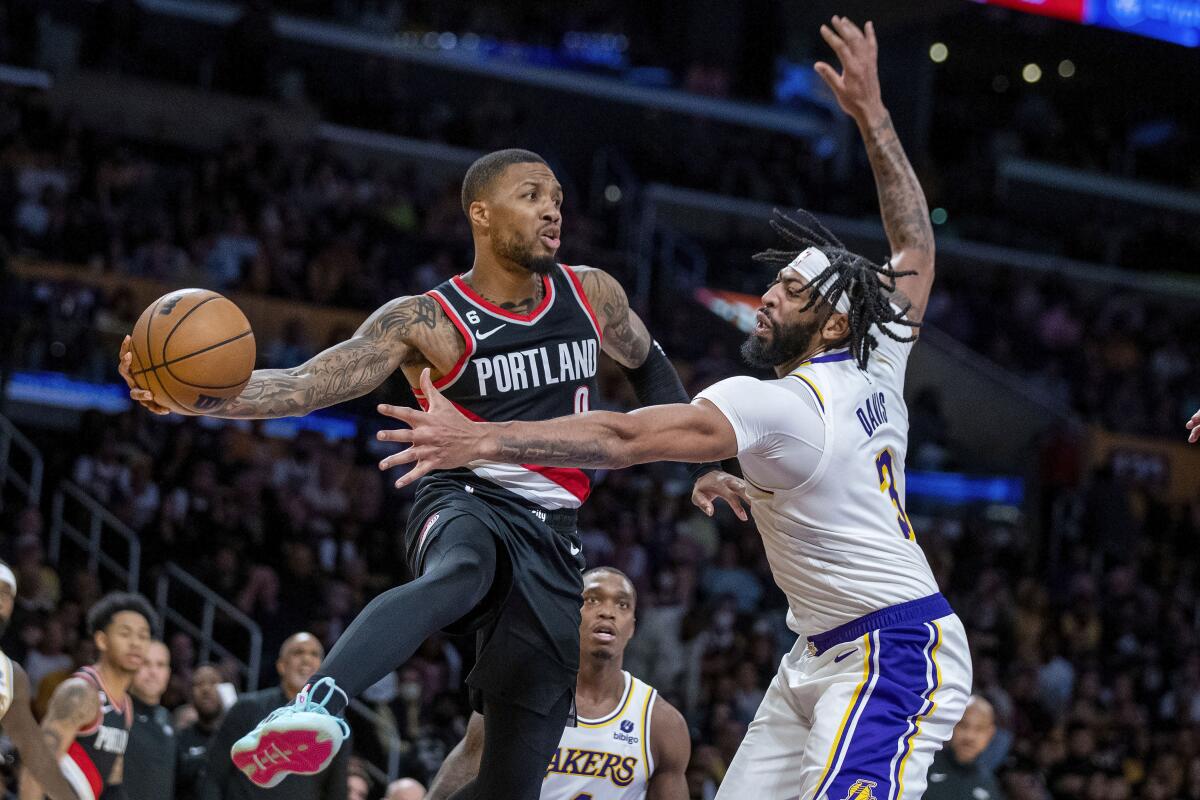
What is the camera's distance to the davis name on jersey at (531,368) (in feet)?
17.6

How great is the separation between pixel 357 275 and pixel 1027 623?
7.82m

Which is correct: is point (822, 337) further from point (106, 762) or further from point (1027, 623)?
point (1027, 623)

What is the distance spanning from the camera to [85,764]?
7816mm

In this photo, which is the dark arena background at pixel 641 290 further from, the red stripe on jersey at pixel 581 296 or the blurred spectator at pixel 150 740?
the blurred spectator at pixel 150 740

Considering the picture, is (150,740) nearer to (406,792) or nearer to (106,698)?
(106,698)

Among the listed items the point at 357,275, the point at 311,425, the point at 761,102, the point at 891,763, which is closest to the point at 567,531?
the point at 891,763

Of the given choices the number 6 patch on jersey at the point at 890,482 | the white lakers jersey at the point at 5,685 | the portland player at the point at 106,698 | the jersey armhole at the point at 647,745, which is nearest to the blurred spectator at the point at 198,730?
the portland player at the point at 106,698

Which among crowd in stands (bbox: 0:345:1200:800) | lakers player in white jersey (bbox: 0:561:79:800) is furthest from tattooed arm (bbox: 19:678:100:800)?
crowd in stands (bbox: 0:345:1200:800)

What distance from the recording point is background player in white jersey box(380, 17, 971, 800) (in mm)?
4844

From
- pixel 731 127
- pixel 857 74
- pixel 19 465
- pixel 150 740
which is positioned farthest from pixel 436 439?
pixel 731 127

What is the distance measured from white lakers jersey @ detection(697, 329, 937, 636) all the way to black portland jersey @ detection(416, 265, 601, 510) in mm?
739

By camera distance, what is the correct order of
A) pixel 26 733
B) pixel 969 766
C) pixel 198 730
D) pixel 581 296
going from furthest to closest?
1. pixel 198 730
2. pixel 969 766
3. pixel 26 733
4. pixel 581 296

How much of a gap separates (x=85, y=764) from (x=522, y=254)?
4.08 m

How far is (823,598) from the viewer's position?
5.22m
